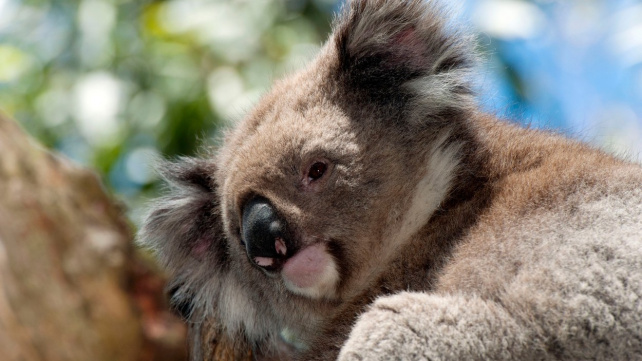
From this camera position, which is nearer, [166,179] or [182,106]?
[166,179]

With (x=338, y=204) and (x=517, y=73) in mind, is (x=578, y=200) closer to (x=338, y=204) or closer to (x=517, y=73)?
(x=338, y=204)

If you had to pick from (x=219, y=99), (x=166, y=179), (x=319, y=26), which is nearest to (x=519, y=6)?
(x=319, y=26)

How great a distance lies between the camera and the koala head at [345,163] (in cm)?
307

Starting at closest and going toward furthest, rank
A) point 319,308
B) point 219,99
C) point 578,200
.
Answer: point 578,200 < point 319,308 < point 219,99

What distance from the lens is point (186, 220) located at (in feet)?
12.2

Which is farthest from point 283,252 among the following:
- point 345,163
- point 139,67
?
point 139,67

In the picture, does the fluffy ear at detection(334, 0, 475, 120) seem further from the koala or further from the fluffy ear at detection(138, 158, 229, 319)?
the fluffy ear at detection(138, 158, 229, 319)

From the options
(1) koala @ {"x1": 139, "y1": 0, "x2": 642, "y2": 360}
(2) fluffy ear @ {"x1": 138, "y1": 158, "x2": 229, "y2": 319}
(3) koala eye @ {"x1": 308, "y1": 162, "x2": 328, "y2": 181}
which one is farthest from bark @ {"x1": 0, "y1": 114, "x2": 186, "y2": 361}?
(3) koala eye @ {"x1": 308, "y1": 162, "x2": 328, "y2": 181}

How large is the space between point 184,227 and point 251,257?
69 centimetres

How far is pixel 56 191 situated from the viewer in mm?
5445

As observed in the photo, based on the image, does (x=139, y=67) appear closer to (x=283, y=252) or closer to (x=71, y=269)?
(x=71, y=269)

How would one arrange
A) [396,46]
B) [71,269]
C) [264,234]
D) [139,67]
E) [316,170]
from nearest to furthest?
[264,234] < [316,170] < [396,46] < [71,269] < [139,67]

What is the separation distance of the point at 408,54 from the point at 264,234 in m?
1.00

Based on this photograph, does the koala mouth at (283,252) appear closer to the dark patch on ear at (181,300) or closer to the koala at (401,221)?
the koala at (401,221)
